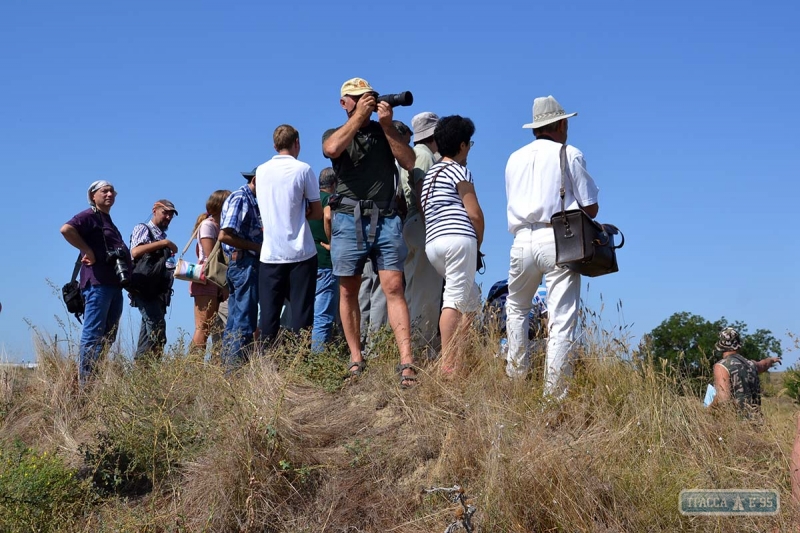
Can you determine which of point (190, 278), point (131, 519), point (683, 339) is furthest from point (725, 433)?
point (683, 339)

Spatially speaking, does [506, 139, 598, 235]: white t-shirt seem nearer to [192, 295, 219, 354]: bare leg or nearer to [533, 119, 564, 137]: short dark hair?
[533, 119, 564, 137]: short dark hair

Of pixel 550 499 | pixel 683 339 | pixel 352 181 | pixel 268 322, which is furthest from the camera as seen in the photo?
pixel 683 339

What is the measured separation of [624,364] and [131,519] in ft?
10.9

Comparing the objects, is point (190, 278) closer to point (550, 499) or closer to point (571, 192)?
point (571, 192)

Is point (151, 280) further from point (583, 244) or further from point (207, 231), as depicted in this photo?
point (583, 244)

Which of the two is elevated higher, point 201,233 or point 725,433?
point 201,233

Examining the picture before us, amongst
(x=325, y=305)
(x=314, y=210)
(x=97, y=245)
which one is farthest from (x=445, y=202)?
(x=97, y=245)

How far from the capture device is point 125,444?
6.32 m

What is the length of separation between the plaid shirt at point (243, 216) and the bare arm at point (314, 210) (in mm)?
507

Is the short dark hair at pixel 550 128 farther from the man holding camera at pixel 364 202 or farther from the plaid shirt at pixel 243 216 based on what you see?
the plaid shirt at pixel 243 216

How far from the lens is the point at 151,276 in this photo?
852cm

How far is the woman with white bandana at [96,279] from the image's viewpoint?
7863 millimetres

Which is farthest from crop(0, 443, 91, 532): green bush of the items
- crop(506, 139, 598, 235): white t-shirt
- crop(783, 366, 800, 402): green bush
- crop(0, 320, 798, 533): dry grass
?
crop(783, 366, 800, 402): green bush

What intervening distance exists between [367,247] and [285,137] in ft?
4.63
